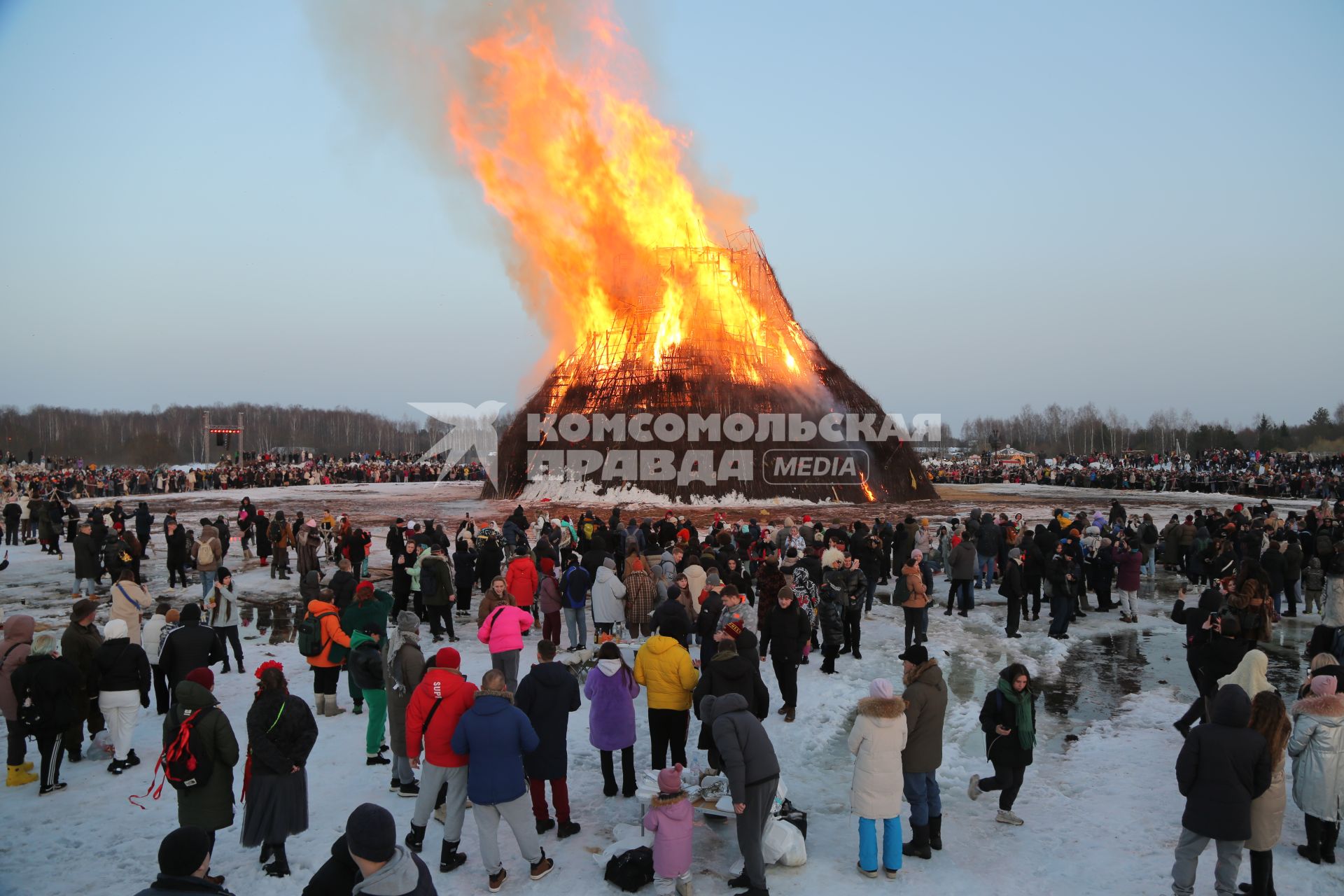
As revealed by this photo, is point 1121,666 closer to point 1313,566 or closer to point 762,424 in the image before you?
point 1313,566

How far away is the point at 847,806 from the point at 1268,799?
336 centimetres

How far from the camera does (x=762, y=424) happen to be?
128ft

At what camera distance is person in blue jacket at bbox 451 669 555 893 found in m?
6.36

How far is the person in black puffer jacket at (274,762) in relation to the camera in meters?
6.40

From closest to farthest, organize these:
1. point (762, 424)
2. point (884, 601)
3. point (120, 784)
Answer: point (120, 784) → point (884, 601) → point (762, 424)

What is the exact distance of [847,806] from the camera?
7973 mm

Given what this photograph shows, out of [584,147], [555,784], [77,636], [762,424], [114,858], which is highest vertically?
[584,147]

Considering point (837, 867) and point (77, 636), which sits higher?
point (77, 636)

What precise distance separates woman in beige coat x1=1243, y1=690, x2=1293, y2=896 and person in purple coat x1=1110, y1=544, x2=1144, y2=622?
32.6 ft

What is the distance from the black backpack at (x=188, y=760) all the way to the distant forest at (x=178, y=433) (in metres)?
136

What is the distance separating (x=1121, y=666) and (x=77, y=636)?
13.7m

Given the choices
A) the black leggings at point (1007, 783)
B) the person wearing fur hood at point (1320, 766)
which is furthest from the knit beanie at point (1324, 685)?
the black leggings at point (1007, 783)

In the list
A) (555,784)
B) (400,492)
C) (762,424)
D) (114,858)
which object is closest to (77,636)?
(114,858)

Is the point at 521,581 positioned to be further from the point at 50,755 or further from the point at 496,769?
the point at 496,769
